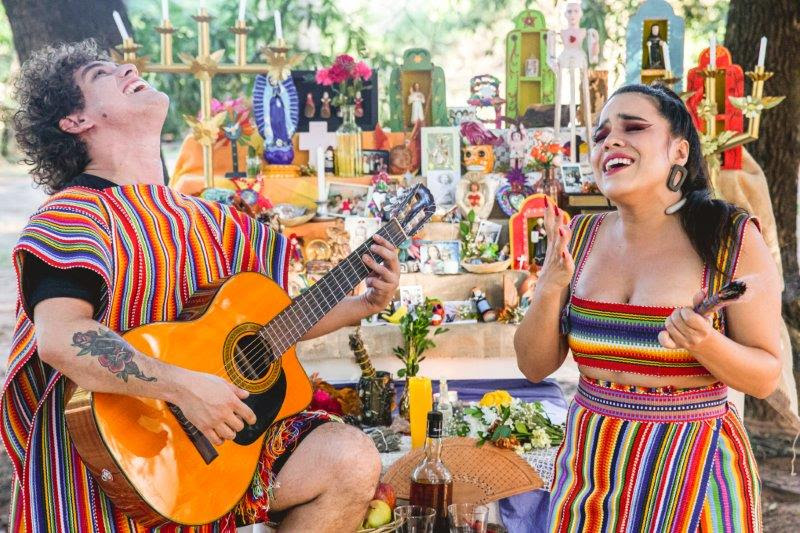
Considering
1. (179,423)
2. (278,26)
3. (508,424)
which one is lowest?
(508,424)

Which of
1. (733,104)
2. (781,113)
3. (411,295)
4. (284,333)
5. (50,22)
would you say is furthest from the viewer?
(781,113)

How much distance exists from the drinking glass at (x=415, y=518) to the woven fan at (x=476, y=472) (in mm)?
340

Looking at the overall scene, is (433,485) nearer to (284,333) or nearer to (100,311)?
(284,333)

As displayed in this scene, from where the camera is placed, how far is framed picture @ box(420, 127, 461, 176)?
172 inches

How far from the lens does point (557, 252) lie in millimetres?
1730

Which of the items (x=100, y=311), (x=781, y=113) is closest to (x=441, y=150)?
(x=781, y=113)

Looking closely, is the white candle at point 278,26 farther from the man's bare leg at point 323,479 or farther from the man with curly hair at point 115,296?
the man's bare leg at point 323,479

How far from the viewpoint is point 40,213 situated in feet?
5.96

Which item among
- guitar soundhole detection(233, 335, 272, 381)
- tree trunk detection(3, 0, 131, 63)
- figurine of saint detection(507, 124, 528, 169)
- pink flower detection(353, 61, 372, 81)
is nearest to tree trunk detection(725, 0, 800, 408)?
figurine of saint detection(507, 124, 528, 169)

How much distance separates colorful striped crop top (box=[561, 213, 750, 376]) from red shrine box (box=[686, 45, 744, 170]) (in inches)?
105

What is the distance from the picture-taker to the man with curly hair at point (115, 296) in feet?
5.70

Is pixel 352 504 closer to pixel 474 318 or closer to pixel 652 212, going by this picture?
pixel 652 212

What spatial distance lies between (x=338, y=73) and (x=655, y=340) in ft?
9.63

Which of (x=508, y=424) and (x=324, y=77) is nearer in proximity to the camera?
(x=508, y=424)
